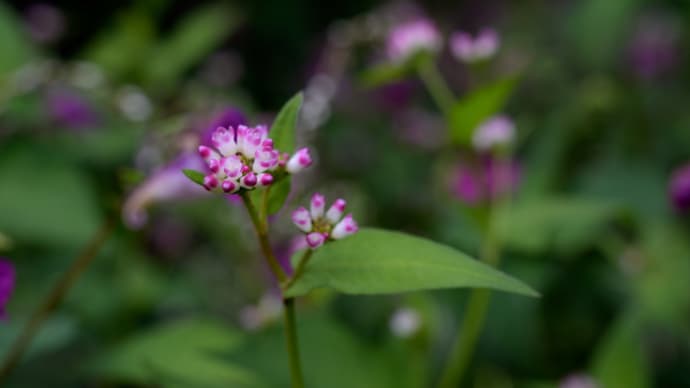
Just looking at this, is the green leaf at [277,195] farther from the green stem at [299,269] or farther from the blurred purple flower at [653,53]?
the blurred purple flower at [653,53]

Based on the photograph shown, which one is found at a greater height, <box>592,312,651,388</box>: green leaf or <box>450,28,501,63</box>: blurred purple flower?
<box>450,28,501,63</box>: blurred purple flower

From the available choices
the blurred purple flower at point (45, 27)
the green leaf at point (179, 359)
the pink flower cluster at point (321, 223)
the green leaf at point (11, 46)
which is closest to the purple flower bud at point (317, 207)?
the pink flower cluster at point (321, 223)

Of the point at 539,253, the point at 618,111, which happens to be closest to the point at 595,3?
the point at 618,111

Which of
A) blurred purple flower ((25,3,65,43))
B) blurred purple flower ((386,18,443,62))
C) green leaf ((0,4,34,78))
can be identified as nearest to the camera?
blurred purple flower ((386,18,443,62))

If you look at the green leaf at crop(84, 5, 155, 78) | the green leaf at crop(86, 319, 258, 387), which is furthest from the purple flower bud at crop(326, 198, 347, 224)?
the green leaf at crop(84, 5, 155, 78)

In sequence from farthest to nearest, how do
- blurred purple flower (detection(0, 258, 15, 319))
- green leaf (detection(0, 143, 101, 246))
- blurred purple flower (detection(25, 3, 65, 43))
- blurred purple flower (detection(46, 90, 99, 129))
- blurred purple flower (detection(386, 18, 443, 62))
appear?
blurred purple flower (detection(25, 3, 65, 43))
blurred purple flower (detection(46, 90, 99, 129))
green leaf (detection(0, 143, 101, 246))
blurred purple flower (detection(386, 18, 443, 62))
blurred purple flower (detection(0, 258, 15, 319))

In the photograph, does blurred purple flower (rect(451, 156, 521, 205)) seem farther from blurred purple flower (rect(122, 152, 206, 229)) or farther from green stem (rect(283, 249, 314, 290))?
green stem (rect(283, 249, 314, 290))
